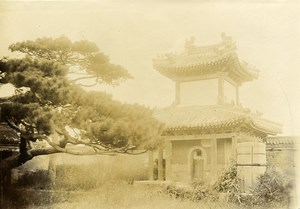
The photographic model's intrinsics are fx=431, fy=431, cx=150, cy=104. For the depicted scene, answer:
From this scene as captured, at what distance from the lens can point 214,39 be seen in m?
3.79

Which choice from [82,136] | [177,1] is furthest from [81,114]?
[177,1]

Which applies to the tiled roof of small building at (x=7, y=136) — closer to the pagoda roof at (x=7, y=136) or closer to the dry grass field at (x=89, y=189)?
the pagoda roof at (x=7, y=136)

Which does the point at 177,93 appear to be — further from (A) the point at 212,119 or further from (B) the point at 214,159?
(B) the point at 214,159

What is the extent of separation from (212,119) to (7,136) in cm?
180

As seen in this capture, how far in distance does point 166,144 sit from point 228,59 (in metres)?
0.94

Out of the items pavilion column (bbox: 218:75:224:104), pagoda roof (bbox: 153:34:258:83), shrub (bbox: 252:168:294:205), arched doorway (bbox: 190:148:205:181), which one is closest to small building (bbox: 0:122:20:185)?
pagoda roof (bbox: 153:34:258:83)

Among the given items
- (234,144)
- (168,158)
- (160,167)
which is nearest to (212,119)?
(234,144)

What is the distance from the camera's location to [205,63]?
4.01 meters

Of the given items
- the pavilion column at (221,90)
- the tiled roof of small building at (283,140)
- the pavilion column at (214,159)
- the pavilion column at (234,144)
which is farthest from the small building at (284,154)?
the pavilion column at (221,90)

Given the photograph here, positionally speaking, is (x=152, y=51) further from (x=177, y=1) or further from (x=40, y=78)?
(x=40, y=78)

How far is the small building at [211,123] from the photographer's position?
371cm

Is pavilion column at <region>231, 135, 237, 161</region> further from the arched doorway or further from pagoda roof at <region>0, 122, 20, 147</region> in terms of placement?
pagoda roof at <region>0, 122, 20, 147</region>

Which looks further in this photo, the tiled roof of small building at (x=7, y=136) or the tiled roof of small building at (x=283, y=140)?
the tiled roof of small building at (x=7, y=136)

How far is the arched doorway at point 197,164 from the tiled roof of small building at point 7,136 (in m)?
1.57
